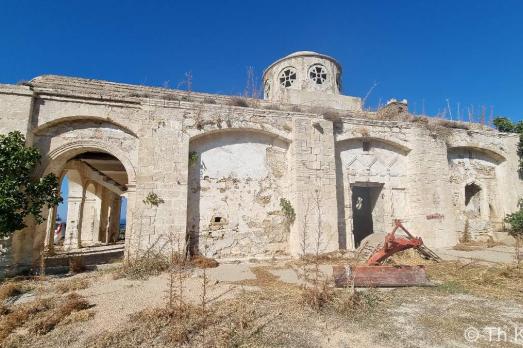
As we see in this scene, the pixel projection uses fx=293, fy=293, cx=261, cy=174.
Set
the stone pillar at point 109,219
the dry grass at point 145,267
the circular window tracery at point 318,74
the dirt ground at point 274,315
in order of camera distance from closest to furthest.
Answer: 1. the dirt ground at point 274,315
2. the dry grass at point 145,267
3. the circular window tracery at point 318,74
4. the stone pillar at point 109,219

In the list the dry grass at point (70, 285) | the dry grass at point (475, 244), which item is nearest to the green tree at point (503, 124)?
the dry grass at point (475, 244)

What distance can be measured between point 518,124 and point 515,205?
3.58 m

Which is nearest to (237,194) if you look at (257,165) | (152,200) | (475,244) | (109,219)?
(257,165)

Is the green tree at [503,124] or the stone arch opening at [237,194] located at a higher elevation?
the green tree at [503,124]

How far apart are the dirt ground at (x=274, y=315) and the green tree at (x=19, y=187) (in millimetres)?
1502

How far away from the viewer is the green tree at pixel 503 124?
41.6 ft

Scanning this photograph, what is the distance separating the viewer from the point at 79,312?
168 inches

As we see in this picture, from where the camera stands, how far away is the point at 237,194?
904 cm

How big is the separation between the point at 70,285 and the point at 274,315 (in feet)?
14.2

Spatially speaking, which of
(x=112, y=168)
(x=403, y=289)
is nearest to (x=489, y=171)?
(x=403, y=289)

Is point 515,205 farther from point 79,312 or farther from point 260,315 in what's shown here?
point 79,312

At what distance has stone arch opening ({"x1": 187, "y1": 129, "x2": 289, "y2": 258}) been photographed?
341 inches

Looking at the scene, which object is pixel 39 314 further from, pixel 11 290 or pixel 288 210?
pixel 288 210

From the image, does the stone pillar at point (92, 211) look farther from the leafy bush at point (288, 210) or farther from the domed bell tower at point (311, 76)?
the leafy bush at point (288, 210)
